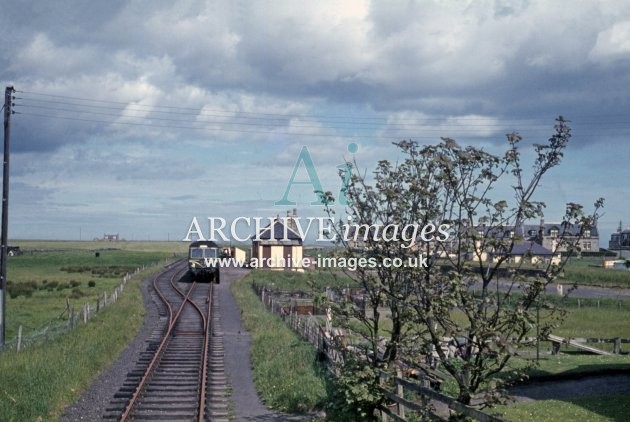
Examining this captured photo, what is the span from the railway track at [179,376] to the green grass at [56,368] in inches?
40.4

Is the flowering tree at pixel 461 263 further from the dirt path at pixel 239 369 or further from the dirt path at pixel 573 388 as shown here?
the dirt path at pixel 573 388

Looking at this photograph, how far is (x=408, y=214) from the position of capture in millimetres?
12234

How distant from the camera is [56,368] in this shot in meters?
17.8

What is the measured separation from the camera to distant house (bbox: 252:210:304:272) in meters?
69.1

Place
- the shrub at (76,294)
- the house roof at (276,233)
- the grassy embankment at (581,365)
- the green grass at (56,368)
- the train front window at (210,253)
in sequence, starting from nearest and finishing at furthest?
the green grass at (56,368) < the grassy embankment at (581,365) < the shrub at (76,294) < the train front window at (210,253) < the house roof at (276,233)

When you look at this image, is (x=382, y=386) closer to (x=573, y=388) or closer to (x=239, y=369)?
(x=239, y=369)

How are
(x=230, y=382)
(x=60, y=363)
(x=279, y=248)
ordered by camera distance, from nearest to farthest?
(x=60, y=363)
(x=230, y=382)
(x=279, y=248)

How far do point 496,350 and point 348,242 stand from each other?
4779 millimetres

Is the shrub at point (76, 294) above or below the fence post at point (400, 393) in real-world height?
below

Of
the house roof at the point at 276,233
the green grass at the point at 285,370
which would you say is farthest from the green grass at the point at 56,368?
the house roof at the point at 276,233

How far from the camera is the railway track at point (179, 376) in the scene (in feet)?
49.9

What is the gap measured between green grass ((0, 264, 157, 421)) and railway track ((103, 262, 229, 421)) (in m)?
1.03

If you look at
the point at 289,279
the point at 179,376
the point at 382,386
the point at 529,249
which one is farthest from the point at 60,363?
the point at 289,279

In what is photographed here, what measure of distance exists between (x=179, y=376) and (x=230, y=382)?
1.36 meters
